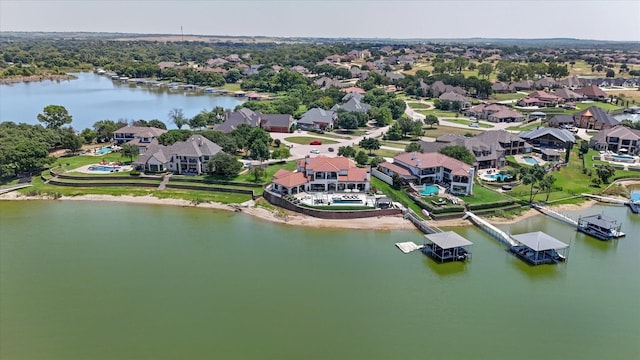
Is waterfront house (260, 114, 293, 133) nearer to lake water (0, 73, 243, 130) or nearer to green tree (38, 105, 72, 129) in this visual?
lake water (0, 73, 243, 130)

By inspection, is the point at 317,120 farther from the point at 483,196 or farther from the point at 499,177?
the point at 483,196

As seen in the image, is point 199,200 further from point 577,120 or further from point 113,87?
point 113,87

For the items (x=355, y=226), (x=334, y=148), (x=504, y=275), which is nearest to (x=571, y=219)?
(x=504, y=275)

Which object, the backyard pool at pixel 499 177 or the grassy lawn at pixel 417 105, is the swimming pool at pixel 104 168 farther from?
the grassy lawn at pixel 417 105

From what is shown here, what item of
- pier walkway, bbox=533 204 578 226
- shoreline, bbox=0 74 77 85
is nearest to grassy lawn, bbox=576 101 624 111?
pier walkway, bbox=533 204 578 226

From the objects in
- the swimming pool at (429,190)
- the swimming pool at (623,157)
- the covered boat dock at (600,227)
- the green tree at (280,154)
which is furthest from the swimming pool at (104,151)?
the swimming pool at (623,157)
